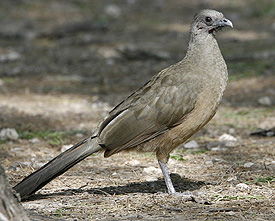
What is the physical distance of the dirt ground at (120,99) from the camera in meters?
4.13

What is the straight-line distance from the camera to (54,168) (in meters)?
4.34

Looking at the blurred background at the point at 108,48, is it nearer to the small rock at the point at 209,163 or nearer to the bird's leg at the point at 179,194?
the small rock at the point at 209,163

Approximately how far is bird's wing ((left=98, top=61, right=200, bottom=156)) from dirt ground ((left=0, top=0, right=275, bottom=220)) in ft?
1.55

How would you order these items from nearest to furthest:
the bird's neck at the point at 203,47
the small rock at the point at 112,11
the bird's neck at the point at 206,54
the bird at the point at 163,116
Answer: the bird at the point at 163,116 < the bird's neck at the point at 206,54 < the bird's neck at the point at 203,47 < the small rock at the point at 112,11

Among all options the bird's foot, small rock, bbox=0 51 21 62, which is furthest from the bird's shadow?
small rock, bbox=0 51 21 62

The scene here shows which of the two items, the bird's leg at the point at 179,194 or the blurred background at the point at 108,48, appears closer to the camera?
the bird's leg at the point at 179,194

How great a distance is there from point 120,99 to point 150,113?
11.1 ft

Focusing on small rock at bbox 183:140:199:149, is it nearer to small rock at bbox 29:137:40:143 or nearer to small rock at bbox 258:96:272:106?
small rock at bbox 29:137:40:143

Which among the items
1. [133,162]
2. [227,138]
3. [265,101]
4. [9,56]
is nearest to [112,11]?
[9,56]

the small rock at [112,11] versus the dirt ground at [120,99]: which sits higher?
the small rock at [112,11]

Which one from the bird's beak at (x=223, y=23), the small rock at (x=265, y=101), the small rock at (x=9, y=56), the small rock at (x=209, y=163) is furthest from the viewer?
the small rock at (x=9, y=56)

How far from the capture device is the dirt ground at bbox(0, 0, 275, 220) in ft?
13.6

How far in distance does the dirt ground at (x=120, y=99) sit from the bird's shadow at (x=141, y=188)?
1cm

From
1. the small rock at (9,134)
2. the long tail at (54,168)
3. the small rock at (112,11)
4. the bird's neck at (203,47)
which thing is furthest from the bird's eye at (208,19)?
the small rock at (112,11)
